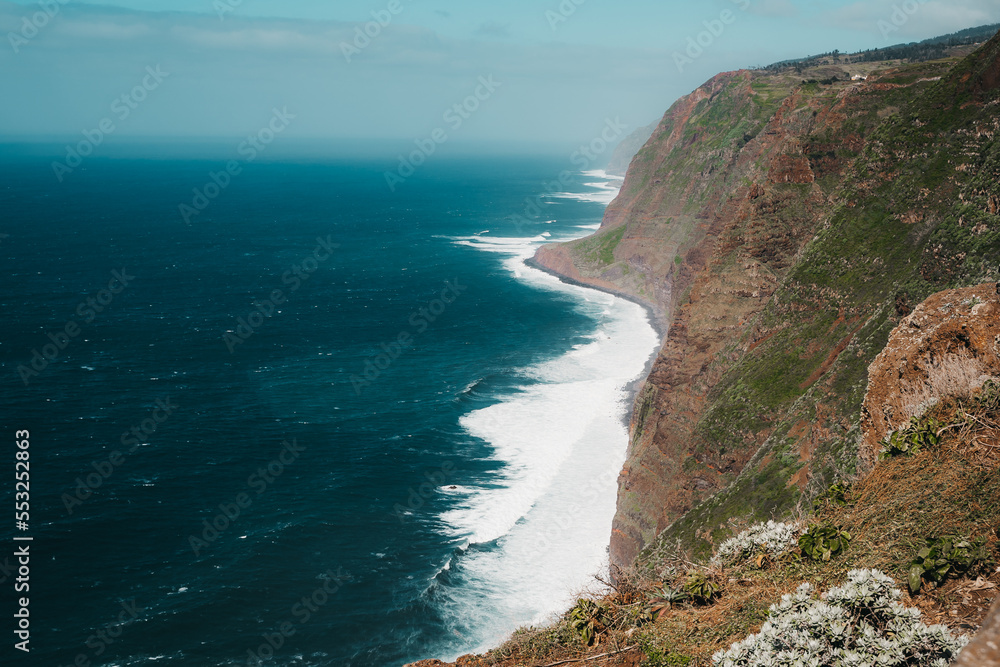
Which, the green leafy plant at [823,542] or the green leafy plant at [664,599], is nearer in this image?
the green leafy plant at [823,542]

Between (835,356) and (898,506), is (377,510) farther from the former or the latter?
(898,506)

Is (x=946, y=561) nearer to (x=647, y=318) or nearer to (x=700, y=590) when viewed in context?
(x=700, y=590)

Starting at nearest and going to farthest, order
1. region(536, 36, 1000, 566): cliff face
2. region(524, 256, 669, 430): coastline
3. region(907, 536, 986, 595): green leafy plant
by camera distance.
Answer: region(907, 536, 986, 595): green leafy plant
region(536, 36, 1000, 566): cliff face
region(524, 256, 669, 430): coastline

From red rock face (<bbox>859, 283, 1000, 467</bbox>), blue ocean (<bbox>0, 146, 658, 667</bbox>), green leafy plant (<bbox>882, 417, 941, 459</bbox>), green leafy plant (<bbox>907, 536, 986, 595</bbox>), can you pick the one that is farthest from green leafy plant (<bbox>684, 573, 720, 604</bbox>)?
red rock face (<bbox>859, 283, 1000, 467</bbox>)

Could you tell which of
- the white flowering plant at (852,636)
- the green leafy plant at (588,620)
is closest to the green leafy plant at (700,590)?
the green leafy plant at (588,620)

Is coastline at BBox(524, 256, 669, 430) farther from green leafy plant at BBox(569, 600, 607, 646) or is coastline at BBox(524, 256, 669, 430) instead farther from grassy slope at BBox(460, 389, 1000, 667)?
green leafy plant at BBox(569, 600, 607, 646)

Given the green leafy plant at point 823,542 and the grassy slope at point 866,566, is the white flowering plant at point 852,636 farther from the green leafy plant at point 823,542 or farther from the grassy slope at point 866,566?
the green leafy plant at point 823,542
